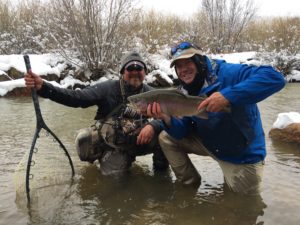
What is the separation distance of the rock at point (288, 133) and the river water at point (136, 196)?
1.98 feet

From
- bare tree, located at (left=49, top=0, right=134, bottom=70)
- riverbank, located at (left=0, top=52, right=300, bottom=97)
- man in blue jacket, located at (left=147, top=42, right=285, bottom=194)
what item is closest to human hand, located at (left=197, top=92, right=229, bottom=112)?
man in blue jacket, located at (left=147, top=42, right=285, bottom=194)

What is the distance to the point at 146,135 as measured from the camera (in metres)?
4.18

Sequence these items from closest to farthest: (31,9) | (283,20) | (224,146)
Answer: (224,146) < (31,9) < (283,20)

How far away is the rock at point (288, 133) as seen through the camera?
6.14 m

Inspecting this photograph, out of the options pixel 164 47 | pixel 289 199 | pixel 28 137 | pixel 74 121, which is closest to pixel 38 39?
pixel 164 47

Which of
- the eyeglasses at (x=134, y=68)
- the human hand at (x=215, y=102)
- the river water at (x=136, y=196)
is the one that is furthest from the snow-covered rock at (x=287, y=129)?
the human hand at (x=215, y=102)

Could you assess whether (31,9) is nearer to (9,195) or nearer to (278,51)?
(278,51)

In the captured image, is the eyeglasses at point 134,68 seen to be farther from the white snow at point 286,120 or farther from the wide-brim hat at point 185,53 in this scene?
the white snow at point 286,120

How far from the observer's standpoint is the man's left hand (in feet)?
13.7

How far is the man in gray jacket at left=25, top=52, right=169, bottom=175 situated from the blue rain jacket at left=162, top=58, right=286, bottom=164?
0.64m

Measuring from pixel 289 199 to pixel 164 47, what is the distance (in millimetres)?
18827

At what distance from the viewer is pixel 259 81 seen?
10.5 feet

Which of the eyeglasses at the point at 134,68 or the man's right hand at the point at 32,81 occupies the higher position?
the eyeglasses at the point at 134,68

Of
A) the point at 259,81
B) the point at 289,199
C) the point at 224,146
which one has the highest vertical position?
the point at 259,81
